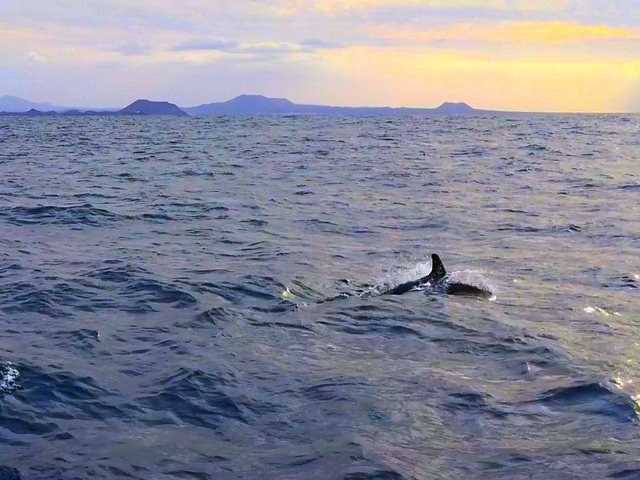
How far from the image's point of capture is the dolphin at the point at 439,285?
17.4 metres

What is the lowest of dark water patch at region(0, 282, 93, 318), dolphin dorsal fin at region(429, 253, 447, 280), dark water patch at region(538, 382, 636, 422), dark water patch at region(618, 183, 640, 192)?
dark water patch at region(538, 382, 636, 422)

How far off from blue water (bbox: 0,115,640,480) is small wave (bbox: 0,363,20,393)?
0.03m

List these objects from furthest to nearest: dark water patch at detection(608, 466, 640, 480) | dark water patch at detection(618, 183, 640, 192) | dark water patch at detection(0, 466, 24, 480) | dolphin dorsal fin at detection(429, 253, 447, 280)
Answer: dark water patch at detection(618, 183, 640, 192) < dolphin dorsal fin at detection(429, 253, 447, 280) < dark water patch at detection(608, 466, 640, 480) < dark water patch at detection(0, 466, 24, 480)

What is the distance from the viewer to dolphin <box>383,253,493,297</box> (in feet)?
57.0

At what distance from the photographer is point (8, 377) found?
11.4 m

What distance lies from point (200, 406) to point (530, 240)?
600 inches

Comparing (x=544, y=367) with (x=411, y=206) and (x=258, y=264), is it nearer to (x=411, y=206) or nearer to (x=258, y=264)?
(x=258, y=264)

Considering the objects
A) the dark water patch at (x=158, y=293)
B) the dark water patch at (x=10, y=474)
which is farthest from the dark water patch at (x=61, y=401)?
the dark water patch at (x=158, y=293)

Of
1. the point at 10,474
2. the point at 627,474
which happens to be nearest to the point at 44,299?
the point at 10,474

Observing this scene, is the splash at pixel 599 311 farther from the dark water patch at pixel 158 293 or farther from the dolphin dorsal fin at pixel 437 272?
the dark water patch at pixel 158 293

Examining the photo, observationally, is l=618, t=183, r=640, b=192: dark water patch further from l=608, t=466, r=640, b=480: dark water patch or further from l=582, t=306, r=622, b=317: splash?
l=608, t=466, r=640, b=480: dark water patch

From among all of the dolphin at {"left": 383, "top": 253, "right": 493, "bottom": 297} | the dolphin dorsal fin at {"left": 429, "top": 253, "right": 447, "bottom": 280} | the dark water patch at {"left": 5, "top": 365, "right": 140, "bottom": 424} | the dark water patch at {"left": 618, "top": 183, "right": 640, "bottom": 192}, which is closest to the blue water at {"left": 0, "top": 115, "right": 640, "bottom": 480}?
the dark water patch at {"left": 5, "top": 365, "right": 140, "bottom": 424}

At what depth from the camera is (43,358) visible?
12336 mm

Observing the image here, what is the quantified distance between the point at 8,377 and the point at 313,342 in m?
4.96
